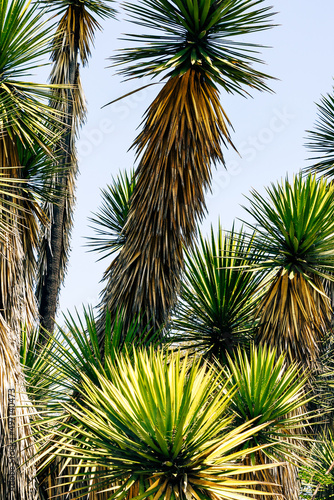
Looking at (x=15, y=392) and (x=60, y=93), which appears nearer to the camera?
(x=15, y=392)

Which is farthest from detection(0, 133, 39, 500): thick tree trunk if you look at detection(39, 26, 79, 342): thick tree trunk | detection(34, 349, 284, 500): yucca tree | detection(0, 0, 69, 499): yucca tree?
detection(39, 26, 79, 342): thick tree trunk

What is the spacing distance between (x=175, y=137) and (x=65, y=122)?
2.30 meters

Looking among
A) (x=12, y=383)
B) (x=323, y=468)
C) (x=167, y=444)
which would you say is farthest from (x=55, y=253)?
→ (x=167, y=444)

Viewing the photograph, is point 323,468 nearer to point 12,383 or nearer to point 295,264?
point 295,264

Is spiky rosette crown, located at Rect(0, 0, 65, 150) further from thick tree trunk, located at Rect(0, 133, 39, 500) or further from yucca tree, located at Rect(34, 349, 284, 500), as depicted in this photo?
yucca tree, located at Rect(34, 349, 284, 500)

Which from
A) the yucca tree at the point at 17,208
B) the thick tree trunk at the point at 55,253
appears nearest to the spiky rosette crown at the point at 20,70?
the yucca tree at the point at 17,208

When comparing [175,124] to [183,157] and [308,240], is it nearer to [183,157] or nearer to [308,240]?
[183,157]

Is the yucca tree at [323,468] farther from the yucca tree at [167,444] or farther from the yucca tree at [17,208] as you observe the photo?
the yucca tree at [17,208]

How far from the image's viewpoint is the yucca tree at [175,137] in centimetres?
570

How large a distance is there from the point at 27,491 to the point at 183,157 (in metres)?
3.27

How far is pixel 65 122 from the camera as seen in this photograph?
25.2 feet

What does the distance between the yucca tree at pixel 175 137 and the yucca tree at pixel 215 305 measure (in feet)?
1.56

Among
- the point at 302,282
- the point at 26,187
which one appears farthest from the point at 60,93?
the point at 302,282

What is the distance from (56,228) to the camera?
7.78 m
